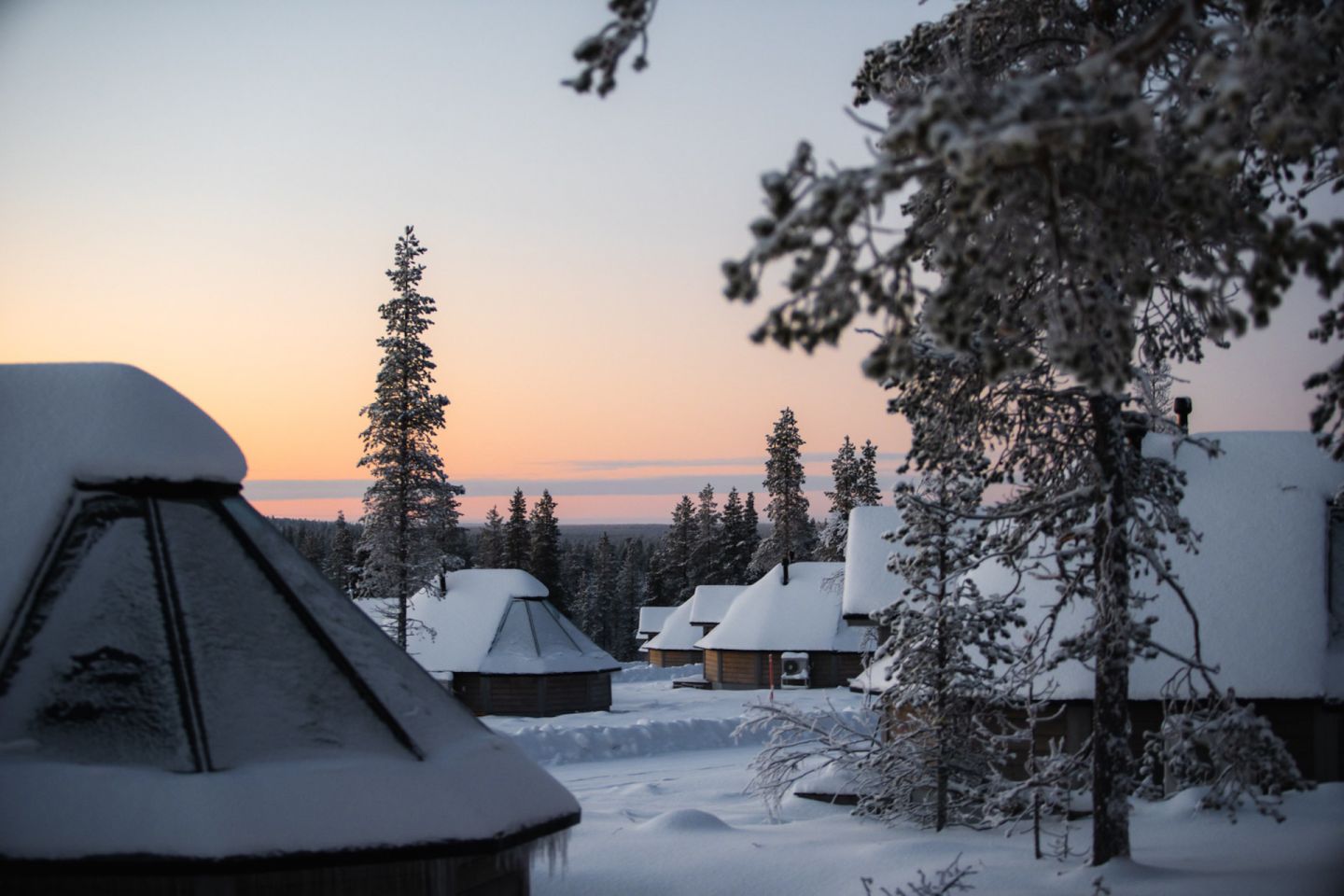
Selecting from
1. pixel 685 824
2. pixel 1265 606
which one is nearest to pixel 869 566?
pixel 1265 606

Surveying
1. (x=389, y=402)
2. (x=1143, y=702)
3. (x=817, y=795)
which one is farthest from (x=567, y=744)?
(x=1143, y=702)

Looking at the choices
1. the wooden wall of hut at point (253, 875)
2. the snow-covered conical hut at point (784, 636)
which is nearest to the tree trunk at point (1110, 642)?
the wooden wall of hut at point (253, 875)

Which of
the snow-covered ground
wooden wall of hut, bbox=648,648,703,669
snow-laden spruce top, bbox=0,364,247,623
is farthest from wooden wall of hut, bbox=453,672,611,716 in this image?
snow-laden spruce top, bbox=0,364,247,623

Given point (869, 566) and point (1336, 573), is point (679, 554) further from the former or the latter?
point (1336, 573)

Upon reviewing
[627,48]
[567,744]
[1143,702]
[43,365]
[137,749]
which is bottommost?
[567,744]

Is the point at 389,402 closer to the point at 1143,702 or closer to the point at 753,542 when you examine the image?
the point at 1143,702

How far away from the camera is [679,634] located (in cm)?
5931

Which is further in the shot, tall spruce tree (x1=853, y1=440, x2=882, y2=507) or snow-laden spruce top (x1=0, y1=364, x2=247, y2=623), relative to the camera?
tall spruce tree (x1=853, y1=440, x2=882, y2=507)

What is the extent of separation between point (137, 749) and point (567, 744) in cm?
1983

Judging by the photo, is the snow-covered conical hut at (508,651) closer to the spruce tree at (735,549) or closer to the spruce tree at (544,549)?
the spruce tree at (544,549)

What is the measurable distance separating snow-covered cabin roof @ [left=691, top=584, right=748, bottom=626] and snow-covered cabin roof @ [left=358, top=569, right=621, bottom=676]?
20.1 metres

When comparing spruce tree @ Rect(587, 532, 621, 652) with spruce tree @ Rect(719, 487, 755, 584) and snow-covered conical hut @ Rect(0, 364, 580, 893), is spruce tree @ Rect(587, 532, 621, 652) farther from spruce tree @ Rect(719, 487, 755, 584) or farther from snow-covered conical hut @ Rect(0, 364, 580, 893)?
snow-covered conical hut @ Rect(0, 364, 580, 893)

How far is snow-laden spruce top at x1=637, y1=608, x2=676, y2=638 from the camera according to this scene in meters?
66.9

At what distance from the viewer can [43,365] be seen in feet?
24.6
